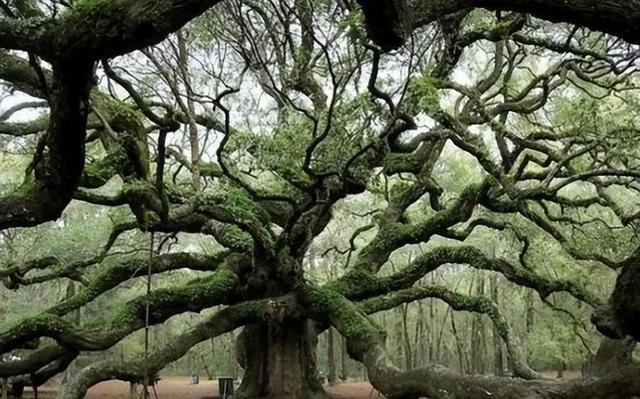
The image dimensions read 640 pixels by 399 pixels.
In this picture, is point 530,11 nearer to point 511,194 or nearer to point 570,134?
point 511,194

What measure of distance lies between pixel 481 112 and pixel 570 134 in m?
1.48

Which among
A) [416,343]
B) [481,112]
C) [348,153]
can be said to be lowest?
[416,343]

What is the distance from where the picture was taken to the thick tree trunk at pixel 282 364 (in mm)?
12711

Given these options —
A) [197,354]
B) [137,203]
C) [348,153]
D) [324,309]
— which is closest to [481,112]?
[348,153]

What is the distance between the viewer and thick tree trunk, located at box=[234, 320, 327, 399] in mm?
12711

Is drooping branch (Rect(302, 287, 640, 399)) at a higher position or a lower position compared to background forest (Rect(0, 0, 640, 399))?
lower

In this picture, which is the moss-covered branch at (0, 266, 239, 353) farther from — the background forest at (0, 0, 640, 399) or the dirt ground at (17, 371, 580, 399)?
the dirt ground at (17, 371, 580, 399)

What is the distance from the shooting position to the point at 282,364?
42.1 feet

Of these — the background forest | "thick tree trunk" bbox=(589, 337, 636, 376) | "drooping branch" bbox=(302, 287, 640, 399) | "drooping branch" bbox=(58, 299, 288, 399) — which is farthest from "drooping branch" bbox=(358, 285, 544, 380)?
"thick tree trunk" bbox=(589, 337, 636, 376)

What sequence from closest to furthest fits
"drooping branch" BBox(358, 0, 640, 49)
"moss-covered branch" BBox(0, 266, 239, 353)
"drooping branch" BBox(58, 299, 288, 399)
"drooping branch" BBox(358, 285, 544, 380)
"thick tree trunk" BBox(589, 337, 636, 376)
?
1. "drooping branch" BBox(358, 0, 640, 49)
2. "thick tree trunk" BBox(589, 337, 636, 376)
3. "drooping branch" BBox(58, 299, 288, 399)
4. "moss-covered branch" BBox(0, 266, 239, 353)
5. "drooping branch" BBox(358, 285, 544, 380)

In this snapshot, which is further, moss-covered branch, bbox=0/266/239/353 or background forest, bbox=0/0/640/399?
moss-covered branch, bbox=0/266/239/353

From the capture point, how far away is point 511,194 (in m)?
9.91

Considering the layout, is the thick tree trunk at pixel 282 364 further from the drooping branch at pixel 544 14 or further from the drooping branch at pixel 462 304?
the drooping branch at pixel 544 14

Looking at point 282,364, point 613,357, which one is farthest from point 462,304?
point 613,357
